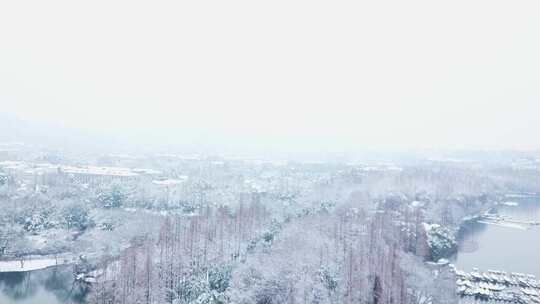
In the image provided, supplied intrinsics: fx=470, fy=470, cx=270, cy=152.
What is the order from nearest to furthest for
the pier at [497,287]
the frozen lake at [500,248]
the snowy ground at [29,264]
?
1. the pier at [497,287]
2. the snowy ground at [29,264]
3. the frozen lake at [500,248]

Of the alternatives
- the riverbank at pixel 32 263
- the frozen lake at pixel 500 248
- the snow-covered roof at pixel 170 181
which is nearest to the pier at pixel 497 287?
the frozen lake at pixel 500 248

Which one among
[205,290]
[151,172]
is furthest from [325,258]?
[151,172]

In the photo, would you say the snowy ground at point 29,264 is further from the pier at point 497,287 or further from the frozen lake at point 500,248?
the frozen lake at point 500,248

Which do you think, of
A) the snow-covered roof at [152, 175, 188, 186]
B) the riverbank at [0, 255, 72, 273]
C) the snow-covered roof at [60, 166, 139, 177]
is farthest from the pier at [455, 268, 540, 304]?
the snow-covered roof at [60, 166, 139, 177]

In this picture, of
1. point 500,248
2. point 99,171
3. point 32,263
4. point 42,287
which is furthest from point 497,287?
point 99,171

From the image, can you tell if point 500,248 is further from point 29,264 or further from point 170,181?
point 29,264
